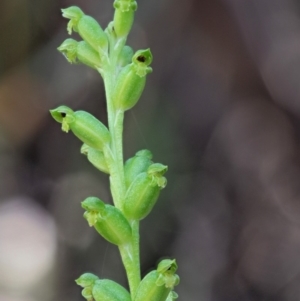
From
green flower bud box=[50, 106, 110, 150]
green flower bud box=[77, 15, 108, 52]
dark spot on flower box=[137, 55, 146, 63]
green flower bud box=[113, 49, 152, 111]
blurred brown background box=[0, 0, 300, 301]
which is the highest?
blurred brown background box=[0, 0, 300, 301]

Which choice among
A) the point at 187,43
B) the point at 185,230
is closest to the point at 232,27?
the point at 187,43

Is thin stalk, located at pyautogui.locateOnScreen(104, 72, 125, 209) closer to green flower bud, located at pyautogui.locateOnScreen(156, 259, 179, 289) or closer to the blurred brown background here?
green flower bud, located at pyautogui.locateOnScreen(156, 259, 179, 289)

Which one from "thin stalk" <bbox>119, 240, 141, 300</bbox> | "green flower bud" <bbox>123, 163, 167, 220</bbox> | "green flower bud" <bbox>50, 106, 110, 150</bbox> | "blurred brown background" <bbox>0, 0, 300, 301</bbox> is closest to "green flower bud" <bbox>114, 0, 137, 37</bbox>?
"green flower bud" <bbox>50, 106, 110, 150</bbox>

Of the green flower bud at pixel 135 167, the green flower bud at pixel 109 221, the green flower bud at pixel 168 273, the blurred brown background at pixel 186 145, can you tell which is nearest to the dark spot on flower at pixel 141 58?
the green flower bud at pixel 135 167

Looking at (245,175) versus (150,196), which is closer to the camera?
(150,196)

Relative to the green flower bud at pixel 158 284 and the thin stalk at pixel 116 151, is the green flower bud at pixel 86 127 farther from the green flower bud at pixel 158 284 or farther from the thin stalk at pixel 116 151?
the green flower bud at pixel 158 284

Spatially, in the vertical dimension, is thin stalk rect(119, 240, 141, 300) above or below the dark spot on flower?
below

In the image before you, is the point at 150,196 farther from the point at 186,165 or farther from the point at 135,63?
the point at 186,165
